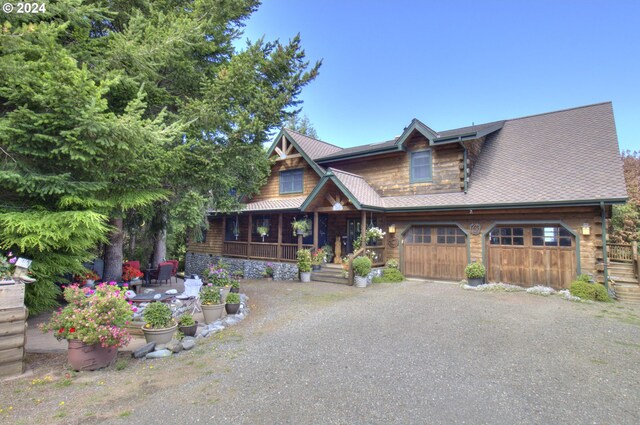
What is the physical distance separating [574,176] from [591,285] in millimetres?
3680

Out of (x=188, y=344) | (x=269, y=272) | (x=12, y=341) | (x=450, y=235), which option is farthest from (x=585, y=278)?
(x=12, y=341)

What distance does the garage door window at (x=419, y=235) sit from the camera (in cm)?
1336

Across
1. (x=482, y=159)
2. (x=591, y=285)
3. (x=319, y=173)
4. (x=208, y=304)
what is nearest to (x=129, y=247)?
(x=319, y=173)

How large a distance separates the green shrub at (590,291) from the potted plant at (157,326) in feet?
36.7

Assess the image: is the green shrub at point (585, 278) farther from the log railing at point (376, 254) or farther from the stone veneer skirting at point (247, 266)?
the stone veneer skirting at point (247, 266)

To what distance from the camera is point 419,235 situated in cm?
1354

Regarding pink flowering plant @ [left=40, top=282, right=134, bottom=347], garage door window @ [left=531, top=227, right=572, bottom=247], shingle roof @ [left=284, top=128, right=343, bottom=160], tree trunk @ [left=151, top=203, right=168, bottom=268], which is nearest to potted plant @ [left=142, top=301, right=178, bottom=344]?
pink flowering plant @ [left=40, top=282, right=134, bottom=347]

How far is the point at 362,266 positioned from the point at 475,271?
13.0 feet

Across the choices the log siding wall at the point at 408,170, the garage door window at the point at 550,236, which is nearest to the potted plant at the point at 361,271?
the log siding wall at the point at 408,170

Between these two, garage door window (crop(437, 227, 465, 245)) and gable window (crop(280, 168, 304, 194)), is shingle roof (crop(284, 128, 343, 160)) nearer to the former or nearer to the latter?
gable window (crop(280, 168, 304, 194))

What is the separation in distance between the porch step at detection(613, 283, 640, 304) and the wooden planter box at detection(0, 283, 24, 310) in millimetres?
14285

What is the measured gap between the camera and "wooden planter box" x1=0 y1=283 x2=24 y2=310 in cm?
442

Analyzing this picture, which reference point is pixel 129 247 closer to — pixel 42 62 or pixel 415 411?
pixel 42 62

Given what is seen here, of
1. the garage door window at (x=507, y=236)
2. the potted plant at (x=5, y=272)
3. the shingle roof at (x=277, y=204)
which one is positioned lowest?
the potted plant at (x=5, y=272)
